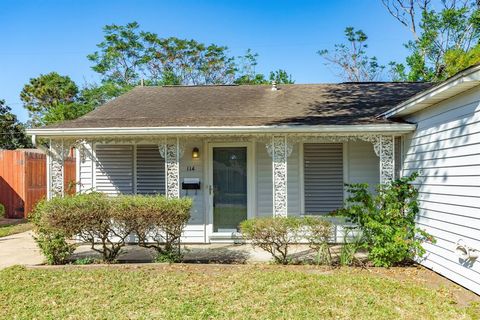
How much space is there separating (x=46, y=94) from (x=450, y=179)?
31232mm

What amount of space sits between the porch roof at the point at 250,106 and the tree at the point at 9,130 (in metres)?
23.7

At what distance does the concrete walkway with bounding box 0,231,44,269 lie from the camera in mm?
6961

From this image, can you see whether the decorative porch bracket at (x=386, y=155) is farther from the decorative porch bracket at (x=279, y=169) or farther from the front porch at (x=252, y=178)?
the decorative porch bracket at (x=279, y=169)

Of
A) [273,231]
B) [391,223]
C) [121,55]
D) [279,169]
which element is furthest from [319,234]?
[121,55]

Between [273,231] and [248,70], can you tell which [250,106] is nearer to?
[273,231]

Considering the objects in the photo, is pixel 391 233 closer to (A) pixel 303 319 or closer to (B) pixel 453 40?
(A) pixel 303 319

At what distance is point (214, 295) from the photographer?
4961 mm

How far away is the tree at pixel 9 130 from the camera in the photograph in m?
30.2

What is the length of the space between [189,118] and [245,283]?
4270 mm

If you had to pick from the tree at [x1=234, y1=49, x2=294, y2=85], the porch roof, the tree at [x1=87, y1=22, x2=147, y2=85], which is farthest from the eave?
the tree at [x1=234, y1=49, x2=294, y2=85]

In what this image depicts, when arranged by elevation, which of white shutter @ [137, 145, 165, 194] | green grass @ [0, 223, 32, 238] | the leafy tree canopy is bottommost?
green grass @ [0, 223, 32, 238]

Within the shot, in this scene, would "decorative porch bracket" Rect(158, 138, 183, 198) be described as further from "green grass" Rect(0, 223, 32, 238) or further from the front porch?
"green grass" Rect(0, 223, 32, 238)

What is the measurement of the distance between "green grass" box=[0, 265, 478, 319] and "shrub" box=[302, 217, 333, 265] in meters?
0.38

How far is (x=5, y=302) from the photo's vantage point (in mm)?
4820
